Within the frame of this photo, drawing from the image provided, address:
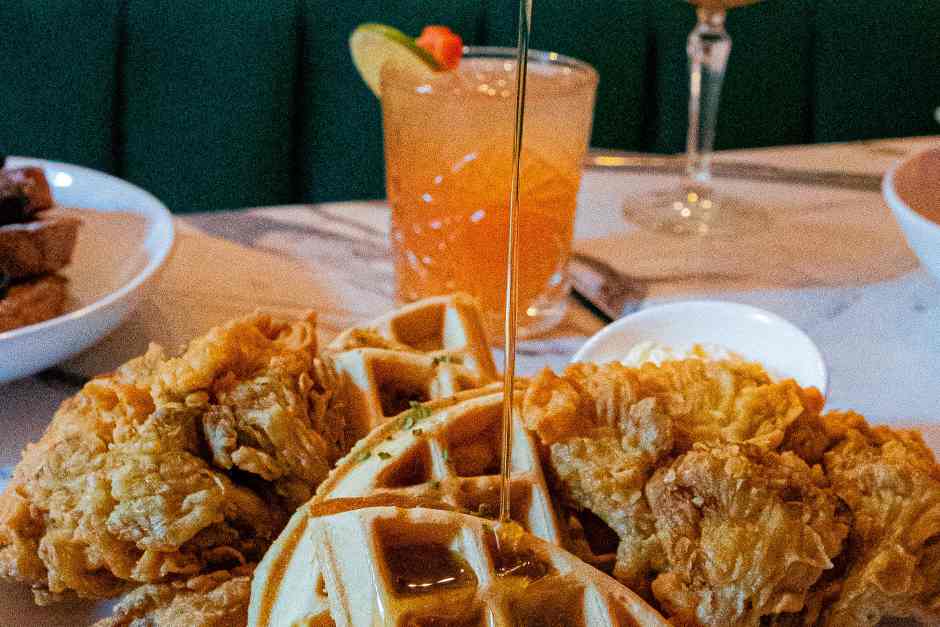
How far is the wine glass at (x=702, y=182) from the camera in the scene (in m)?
2.27

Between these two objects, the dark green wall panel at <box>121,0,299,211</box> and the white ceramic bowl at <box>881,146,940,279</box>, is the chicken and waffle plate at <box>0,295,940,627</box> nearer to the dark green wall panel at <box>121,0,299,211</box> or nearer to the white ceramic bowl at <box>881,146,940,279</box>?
the white ceramic bowl at <box>881,146,940,279</box>

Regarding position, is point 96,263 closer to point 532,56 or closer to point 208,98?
point 532,56

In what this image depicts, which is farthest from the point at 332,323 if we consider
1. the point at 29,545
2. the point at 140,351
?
the point at 29,545

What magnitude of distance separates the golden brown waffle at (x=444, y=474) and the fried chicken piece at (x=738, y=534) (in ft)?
0.31

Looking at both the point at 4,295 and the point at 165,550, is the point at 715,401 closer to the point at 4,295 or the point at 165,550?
the point at 165,550

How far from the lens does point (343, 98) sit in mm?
3514

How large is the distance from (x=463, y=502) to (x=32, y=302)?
936 mm

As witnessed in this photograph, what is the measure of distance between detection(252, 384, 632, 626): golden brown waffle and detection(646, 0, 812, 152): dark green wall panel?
3008 millimetres

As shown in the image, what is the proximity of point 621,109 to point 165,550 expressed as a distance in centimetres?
323

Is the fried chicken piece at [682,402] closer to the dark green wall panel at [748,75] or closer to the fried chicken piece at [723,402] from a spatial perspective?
the fried chicken piece at [723,402]

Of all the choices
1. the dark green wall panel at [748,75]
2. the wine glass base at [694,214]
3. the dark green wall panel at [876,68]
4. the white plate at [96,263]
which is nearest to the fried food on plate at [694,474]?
the white plate at [96,263]

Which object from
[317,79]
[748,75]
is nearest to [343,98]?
[317,79]

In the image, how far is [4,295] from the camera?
5.14 ft

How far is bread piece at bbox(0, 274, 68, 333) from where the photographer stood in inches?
58.4
